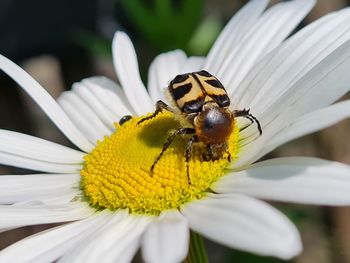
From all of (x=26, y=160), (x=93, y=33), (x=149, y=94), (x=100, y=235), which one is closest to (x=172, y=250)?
(x=100, y=235)

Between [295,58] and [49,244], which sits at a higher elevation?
[295,58]

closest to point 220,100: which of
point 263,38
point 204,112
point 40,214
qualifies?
point 204,112

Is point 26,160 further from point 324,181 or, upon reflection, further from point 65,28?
point 65,28

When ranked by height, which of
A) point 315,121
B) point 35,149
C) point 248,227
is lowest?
point 248,227

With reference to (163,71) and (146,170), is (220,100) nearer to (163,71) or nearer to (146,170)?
(146,170)

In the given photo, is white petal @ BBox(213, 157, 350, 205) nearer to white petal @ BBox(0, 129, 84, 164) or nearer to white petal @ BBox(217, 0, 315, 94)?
white petal @ BBox(217, 0, 315, 94)

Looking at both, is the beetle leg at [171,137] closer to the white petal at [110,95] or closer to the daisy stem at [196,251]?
the daisy stem at [196,251]

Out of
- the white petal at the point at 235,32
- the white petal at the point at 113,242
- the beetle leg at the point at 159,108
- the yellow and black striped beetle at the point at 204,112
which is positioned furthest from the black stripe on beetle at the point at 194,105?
the white petal at the point at 235,32
